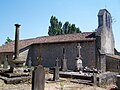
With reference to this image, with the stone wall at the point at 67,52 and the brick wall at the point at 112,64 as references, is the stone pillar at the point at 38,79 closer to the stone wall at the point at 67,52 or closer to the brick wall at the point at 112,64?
the stone wall at the point at 67,52

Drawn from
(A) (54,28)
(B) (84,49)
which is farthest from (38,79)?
(A) (54,28)

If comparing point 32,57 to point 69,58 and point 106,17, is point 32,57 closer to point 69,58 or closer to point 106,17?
point 69,58

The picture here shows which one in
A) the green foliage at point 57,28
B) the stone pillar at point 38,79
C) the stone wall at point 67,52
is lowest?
the stone pillar at point 38,79

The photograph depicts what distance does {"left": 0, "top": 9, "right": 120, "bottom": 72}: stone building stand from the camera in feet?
78.8

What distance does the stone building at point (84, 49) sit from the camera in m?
24.0

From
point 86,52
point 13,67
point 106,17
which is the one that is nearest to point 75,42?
point 86,52

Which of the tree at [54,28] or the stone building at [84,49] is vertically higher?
the tree at [54,28]

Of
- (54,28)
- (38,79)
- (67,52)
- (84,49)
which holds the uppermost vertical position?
(54,28)

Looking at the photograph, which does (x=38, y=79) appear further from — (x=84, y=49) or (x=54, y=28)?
(x=54, y=28)

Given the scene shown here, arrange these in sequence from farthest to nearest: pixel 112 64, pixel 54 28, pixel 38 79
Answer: pixel 54 28, pixel 112 64, pixel 38 79

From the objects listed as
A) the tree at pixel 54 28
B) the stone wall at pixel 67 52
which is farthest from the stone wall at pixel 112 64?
the tree at pixel 54 28

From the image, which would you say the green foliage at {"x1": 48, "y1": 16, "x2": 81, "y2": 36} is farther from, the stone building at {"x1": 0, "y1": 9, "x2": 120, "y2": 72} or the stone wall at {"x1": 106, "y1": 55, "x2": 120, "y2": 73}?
the stone wall at {"x1": 106, "y1": 55, "x2": 120, "y2": 73}

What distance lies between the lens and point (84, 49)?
2473cm

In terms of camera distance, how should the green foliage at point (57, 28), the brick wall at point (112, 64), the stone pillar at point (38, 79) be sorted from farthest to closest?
→ the green foliage at point (57, 28)
the brick wall at point (112, 64)
the stone pillar at point (38, 79)
